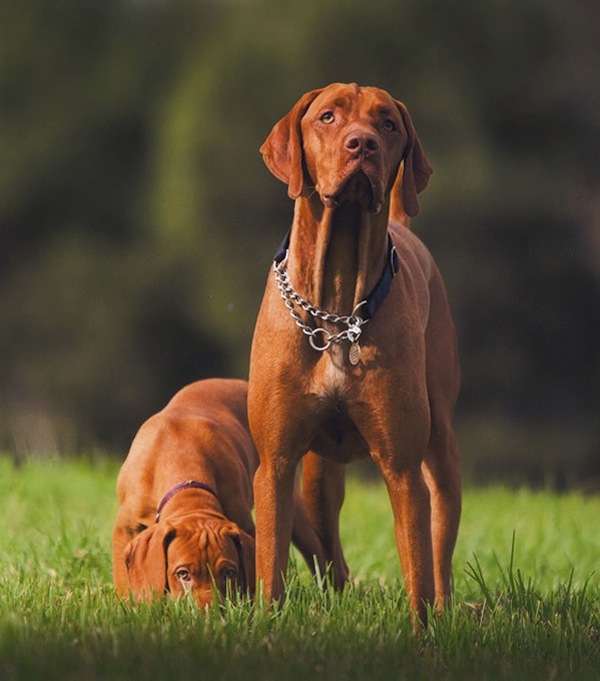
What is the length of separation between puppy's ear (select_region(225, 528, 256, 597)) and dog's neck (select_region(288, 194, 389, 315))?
1.02 meters

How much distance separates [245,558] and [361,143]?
5.91ft

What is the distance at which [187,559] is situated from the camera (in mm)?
5535

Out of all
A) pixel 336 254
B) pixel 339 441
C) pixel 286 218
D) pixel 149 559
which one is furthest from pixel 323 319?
pixel 286 218

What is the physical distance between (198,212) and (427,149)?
3.60m

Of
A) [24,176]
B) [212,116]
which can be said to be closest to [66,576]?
[212,116]

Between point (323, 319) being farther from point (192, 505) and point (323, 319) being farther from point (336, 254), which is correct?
point (192, 505)

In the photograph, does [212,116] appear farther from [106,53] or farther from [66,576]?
[66,576]

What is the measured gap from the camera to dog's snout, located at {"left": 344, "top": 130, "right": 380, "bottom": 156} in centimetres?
500

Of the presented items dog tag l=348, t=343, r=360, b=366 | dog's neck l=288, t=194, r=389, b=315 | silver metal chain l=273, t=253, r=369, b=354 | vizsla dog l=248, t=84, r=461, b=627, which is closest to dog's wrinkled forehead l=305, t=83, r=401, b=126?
vizsla dog l=248, t=84, r=461, b=627

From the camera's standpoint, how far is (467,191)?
1778 centimetres

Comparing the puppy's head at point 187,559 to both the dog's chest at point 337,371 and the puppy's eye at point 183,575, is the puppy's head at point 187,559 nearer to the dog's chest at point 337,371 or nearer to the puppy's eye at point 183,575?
the puppy's eye at point 183,575

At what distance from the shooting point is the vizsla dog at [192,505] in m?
5.60

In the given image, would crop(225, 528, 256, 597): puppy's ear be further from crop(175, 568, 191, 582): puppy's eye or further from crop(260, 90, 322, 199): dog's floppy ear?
crop(260, 90, 322, 199): dog's floppy ear

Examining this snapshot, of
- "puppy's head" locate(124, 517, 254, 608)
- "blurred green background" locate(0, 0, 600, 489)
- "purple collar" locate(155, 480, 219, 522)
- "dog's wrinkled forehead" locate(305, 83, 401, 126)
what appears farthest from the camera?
"blurred green background" locate(0, 0, 600, 489)
